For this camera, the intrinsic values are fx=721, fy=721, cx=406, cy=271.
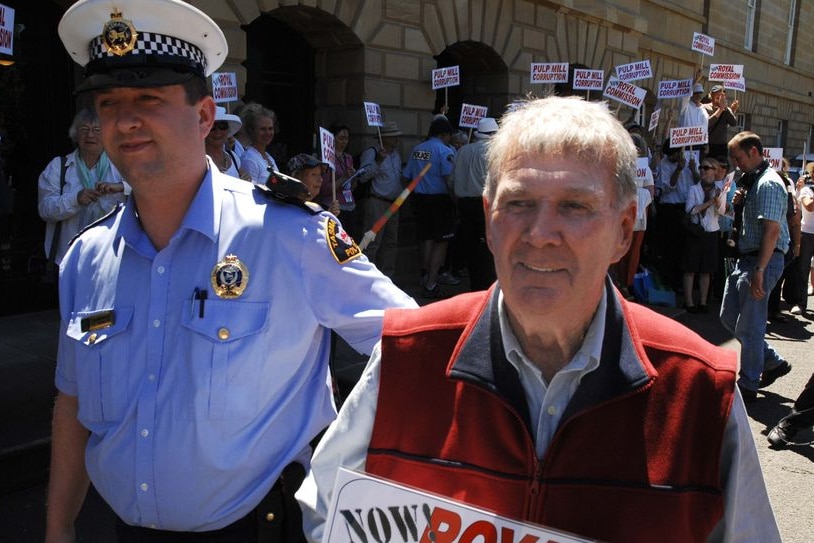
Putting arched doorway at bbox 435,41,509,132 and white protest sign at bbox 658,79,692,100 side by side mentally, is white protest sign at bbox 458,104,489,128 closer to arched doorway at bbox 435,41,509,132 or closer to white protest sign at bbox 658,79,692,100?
arched doorway at bbox 435,41,509,132

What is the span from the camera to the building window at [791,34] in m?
28.2

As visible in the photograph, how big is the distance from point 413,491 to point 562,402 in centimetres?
35

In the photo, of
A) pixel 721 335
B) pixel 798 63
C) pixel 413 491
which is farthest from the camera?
pixel 798 63

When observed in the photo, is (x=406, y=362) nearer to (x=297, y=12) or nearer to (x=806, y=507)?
(x=806, y=507)

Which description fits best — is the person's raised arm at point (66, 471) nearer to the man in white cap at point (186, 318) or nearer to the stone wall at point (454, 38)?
the man in white cap at point (186, 318)

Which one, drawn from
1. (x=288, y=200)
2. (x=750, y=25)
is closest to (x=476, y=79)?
(x=288, y=200)

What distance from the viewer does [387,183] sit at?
9.80 m

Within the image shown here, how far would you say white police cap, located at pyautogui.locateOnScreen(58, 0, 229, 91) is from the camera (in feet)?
6.13

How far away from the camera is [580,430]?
1381 mm

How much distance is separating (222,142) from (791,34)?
29.4 m

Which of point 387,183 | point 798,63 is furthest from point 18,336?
point 798,63

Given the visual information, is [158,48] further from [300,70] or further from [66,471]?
[300,70]

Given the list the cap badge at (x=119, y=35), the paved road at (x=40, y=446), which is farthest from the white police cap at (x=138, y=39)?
the paved road at (x=40, y=446)

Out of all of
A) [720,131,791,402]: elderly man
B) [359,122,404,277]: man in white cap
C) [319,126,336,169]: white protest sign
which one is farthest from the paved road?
[359,122,404,277]: man in white cap
